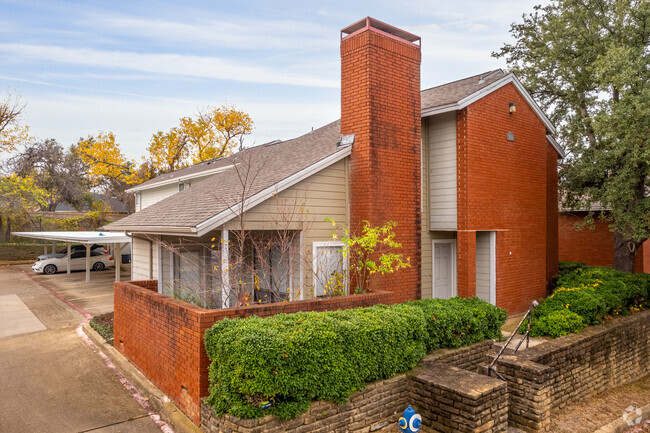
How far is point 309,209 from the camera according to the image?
8.63 metres

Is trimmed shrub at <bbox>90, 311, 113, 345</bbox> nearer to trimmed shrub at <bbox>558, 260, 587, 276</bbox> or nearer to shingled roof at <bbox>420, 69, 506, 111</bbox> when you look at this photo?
shingled roof at <bbox>420, 69, 506, 111</bbox>

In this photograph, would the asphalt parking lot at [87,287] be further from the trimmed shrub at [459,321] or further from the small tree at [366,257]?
the trimmed shrub at [459,321]

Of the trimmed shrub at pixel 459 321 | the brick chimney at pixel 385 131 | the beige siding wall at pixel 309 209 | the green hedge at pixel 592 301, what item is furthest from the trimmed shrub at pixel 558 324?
the beige siding wall at pixel 309 209

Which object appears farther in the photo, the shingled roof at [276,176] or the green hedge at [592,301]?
the green hedge at [592,301]

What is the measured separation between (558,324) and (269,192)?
6329 mm

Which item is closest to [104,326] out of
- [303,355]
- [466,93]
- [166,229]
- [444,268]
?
[166,229]

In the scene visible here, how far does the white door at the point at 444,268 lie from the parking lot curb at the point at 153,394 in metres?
7.02

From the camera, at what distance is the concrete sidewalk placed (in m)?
5.77

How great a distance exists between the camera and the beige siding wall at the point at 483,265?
11.0 metres

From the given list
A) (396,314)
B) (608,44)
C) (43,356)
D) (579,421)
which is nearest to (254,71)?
(608,44)

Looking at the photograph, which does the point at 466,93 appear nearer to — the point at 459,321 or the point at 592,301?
the point at 592,301

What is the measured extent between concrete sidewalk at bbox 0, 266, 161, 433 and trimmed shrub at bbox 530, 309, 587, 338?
7.47 metres

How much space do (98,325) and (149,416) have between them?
528cm

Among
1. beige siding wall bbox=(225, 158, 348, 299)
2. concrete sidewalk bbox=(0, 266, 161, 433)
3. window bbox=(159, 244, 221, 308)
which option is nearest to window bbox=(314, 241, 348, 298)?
beige siding wall bbox=(225, 158, 348, 299)
